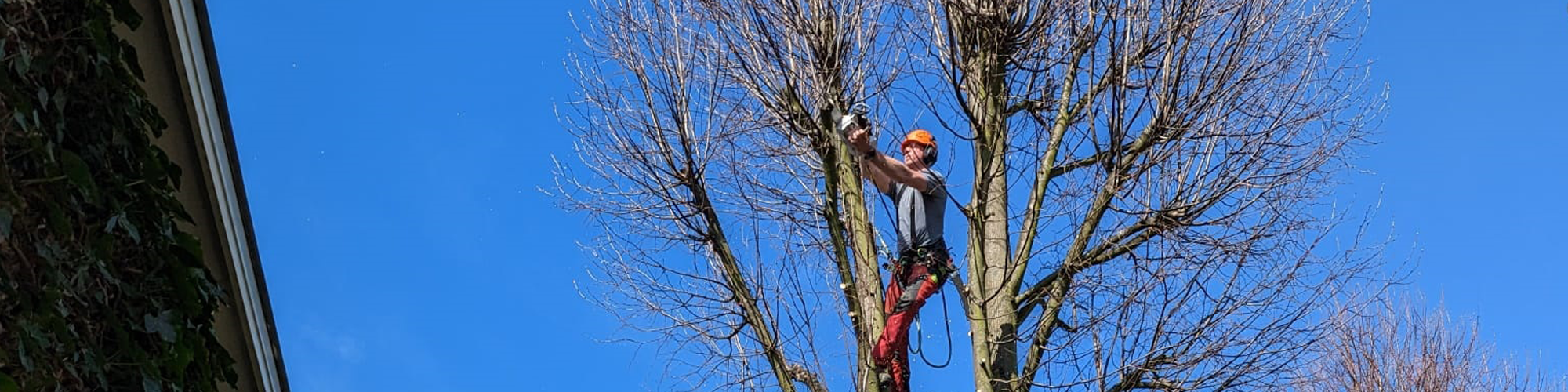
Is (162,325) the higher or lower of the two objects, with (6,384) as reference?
higher

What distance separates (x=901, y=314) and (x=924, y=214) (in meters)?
0.43

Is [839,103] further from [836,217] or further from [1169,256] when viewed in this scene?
[1169,256]

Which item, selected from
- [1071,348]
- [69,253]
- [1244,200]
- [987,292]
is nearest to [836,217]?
[987,292]

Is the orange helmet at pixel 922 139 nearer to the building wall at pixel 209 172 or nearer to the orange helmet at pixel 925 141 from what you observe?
the orange helmet at pixel 925 141

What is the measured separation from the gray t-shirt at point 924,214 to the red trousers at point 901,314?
0.38ft

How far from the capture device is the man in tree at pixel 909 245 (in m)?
5.68

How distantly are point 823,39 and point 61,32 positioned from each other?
3154 millimetres

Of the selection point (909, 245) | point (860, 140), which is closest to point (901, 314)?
point (909, 245)

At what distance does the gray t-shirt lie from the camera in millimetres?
5934

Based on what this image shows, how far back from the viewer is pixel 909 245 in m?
5.96

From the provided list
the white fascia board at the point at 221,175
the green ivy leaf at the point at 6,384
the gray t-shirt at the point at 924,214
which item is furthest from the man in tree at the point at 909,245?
the green ivy leaf at the point at 6,384

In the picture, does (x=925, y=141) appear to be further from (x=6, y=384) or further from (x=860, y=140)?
(x=6, y=384)

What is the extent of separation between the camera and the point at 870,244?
5.93 m

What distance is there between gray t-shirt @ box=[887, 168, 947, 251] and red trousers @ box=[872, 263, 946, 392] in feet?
0.38
